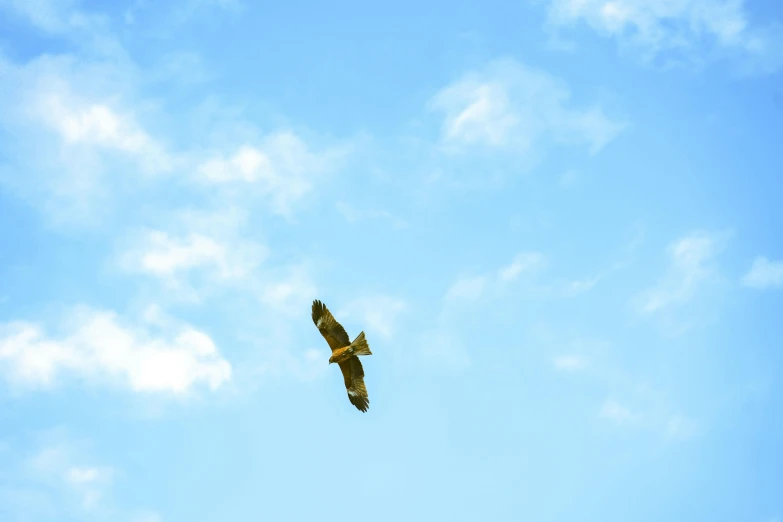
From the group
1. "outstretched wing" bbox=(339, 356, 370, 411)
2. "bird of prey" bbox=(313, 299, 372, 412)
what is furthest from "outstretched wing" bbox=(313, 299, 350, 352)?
"outstretched wing" bbox=(339, 356, 370, 411)

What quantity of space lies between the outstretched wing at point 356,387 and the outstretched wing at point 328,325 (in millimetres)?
1777

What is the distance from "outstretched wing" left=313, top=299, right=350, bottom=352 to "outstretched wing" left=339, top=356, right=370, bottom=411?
1.78m

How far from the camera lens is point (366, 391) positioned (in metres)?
33.7

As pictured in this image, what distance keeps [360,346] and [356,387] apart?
2.80 m

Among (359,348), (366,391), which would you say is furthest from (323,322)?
(366,391)

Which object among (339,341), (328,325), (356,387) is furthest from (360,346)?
(356,387)

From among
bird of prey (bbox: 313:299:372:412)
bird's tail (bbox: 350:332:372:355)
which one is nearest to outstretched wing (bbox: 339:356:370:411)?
bird of prey (bbox: 313:299:372:412)

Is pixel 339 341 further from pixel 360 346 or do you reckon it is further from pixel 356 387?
pixel 356 387

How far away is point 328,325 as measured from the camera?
104 ft

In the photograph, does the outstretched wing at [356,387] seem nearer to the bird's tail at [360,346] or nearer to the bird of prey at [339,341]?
the bird of prey at [339,341]

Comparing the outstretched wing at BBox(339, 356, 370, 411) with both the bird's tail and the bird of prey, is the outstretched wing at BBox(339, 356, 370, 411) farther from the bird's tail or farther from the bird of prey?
the bird's tail

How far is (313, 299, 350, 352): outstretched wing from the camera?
31.5 metres

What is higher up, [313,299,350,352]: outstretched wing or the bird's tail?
[313,299,350,352]: outstretched wing

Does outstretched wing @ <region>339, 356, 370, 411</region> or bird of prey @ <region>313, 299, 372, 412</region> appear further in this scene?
outstretched wing @ <region>339, 356, 370, 411</region>
